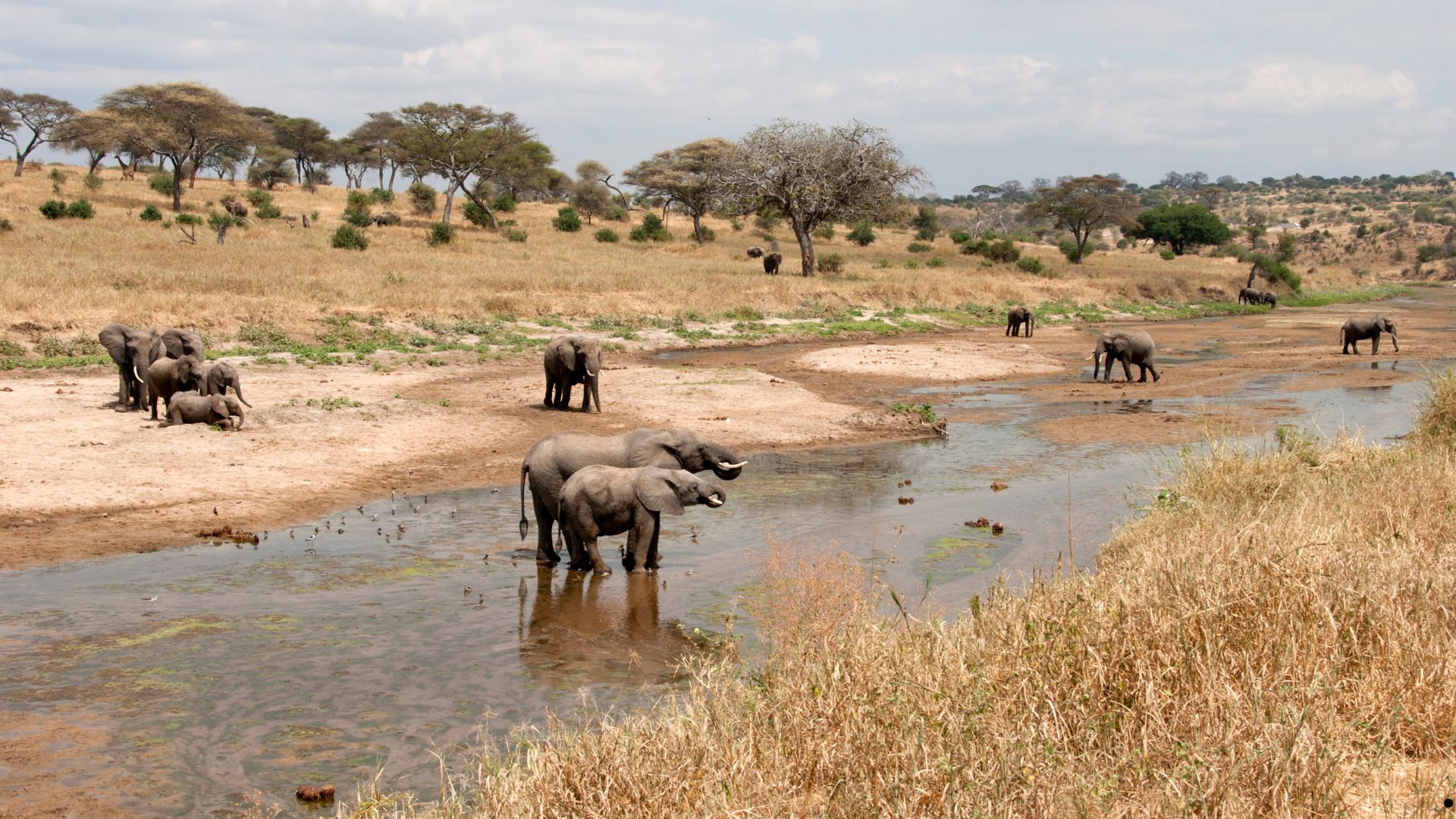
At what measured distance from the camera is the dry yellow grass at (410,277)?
23.0m

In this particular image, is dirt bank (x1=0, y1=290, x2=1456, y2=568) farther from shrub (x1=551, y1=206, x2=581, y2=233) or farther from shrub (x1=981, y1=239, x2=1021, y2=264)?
shrub (x1=551, y1=206, x2=581, y2=233)

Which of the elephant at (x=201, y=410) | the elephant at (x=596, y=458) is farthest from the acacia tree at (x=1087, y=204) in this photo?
the elephant at (x=596, y=458)

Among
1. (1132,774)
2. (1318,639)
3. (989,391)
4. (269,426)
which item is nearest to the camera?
(1132,774)

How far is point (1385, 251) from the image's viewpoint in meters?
82.2

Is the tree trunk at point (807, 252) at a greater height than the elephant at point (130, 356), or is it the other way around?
the tree trunk at point (807, 252)

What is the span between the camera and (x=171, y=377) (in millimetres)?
15070

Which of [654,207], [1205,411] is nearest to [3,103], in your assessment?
[654,207]

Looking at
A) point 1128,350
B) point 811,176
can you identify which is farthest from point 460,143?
point 1128,350

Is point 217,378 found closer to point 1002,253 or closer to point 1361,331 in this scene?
point 1361,331

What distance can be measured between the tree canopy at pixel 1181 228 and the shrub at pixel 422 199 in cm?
4033

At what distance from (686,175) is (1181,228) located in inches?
1261

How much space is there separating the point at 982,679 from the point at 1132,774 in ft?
2.47

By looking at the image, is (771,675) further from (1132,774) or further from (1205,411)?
(1205,411)

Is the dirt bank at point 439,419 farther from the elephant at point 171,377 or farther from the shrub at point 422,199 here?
the shrub at point 422,199
